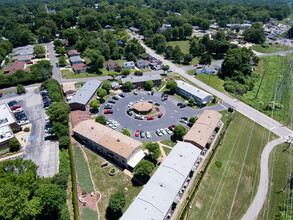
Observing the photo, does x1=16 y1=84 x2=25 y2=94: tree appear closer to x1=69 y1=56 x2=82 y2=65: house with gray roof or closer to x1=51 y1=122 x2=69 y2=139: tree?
x1=69 y1=56 x2=82 y2=65: house with gray roof

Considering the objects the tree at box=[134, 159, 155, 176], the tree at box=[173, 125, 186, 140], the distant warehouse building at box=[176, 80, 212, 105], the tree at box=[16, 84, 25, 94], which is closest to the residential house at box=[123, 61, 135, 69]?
the distant warehouse building at box=[176, 80, 212, 105]

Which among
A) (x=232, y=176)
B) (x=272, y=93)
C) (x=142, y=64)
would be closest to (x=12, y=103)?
(x=142, y=64)

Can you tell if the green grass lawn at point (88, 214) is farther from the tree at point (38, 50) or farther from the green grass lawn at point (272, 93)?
the tree at point (38, 50)

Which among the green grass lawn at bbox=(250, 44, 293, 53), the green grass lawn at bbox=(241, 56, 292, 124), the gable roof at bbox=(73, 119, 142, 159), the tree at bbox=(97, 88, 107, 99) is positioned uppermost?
the gable roof at bbox=(73, 119, 142, 159)

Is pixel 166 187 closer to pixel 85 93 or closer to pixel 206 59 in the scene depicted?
pixel 85 93

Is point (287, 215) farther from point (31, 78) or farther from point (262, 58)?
point (262, 58)
